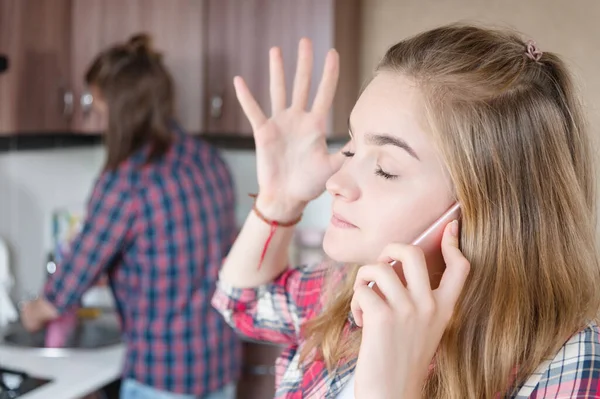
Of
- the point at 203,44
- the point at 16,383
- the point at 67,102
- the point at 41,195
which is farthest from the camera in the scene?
the point at 41,195

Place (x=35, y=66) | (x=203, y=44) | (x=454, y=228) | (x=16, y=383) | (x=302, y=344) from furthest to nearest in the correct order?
(x=203, y=44) → (x=35, y=66) → (x=16, y=383) → (x=302, y=344) → (x=454, y=228)

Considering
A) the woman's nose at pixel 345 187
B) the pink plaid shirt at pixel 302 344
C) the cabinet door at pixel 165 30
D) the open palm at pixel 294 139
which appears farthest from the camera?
the cabinet door at pixel 165 30

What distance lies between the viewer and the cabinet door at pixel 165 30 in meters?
2.77

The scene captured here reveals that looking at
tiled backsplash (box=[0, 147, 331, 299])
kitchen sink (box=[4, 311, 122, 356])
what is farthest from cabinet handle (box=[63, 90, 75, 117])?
kitchen sink (box=[4, 311, 122, 356])

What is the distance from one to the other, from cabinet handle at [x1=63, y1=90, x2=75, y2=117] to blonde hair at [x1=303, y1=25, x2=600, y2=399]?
73.6 inches

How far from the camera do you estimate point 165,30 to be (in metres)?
2.79

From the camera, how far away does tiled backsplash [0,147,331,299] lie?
2.77 meters

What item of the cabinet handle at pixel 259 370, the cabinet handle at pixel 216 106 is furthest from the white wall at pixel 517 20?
the cabinet handle at pixel 259 370

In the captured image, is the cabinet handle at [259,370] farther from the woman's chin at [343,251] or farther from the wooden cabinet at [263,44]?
the woman's chin at [343,251]

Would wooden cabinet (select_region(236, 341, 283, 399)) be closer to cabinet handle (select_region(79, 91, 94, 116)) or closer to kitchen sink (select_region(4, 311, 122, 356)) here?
kitchen sink (select_region(4, 311, 122, 356))

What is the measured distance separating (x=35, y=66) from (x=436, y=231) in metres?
1.82

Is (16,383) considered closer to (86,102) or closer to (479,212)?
(86,102)

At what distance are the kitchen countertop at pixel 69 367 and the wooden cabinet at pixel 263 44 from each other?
2.94ft

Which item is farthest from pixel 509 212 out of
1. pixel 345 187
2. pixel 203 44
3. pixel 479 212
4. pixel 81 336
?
pixel 203 44
